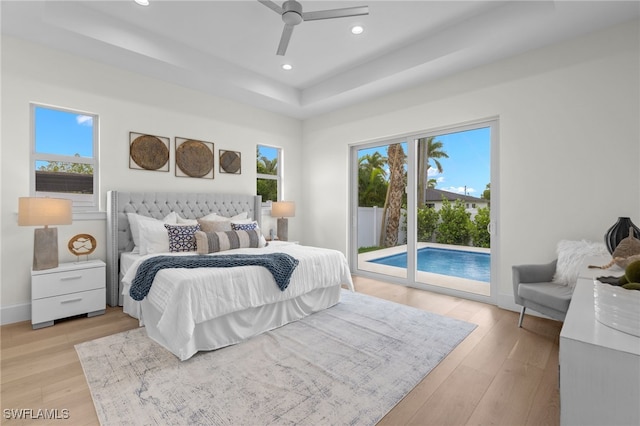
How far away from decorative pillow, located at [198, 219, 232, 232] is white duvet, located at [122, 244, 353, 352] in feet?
3.60

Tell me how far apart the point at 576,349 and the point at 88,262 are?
13.4ft

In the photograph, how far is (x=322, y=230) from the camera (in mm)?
5520

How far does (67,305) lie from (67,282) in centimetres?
23

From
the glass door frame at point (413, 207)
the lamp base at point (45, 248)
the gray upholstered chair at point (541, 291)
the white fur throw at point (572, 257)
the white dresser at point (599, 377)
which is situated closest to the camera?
the white dresser at point (599, 377)

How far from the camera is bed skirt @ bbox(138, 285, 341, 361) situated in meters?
2.38

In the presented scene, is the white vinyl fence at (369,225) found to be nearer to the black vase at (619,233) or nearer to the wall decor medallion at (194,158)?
the wall decor medallion at (194,158)

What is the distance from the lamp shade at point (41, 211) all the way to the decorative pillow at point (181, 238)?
A: 95 centimetres

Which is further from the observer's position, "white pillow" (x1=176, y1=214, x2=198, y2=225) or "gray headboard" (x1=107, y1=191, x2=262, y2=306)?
"white pillow" (x1=176, y1=214, x2=198, y2=225)

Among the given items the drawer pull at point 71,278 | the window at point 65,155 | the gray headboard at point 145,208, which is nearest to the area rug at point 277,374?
the drawer pull at point 71,278

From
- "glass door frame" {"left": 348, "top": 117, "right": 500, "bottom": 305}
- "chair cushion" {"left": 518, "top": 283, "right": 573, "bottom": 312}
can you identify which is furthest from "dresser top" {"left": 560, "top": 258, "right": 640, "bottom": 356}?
"glass door frame" {"left": 348, "top": 117, "right": 500, "bottom": 305}

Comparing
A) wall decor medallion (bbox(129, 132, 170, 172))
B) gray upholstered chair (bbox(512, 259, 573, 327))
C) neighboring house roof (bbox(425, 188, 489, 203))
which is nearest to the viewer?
gray upholstered chair (bbox(512, 259, 573, 327))

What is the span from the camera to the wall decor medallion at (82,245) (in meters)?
3.29

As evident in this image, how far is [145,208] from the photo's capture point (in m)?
3.79

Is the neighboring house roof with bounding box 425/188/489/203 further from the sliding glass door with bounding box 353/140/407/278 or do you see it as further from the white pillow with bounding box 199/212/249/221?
the white pillow with bounding box 199/212/249/221
